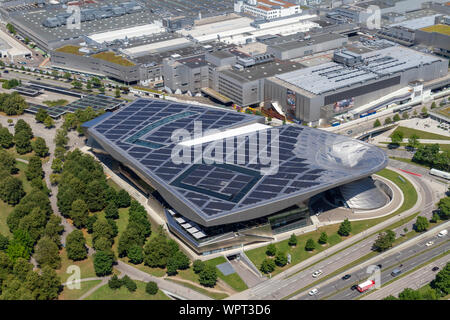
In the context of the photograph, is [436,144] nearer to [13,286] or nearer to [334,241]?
[334,241]

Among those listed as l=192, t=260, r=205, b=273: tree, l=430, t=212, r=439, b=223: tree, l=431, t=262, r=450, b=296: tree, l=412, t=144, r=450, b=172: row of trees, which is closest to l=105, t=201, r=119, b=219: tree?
l=192, t=260, r=205, b=273: tree

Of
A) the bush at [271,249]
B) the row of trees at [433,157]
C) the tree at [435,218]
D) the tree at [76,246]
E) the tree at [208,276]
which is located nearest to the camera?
the tree at [208,276]

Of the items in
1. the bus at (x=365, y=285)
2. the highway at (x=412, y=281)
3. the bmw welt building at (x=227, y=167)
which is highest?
the bmw welt building at (x=227, y=167)

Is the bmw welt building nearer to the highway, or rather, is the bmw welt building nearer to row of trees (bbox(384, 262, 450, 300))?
the highway

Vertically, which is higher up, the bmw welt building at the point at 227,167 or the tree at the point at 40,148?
the bmw welt building at the point at 227,167

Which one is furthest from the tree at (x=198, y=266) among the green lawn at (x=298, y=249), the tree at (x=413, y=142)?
the tree at (x=413, y=142)

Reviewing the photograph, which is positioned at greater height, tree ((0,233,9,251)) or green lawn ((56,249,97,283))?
tree ((0,233,9,251))

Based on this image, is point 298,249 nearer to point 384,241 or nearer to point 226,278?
point 384,241

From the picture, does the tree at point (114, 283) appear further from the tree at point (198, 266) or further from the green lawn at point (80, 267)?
the tree at point (198, 266)
